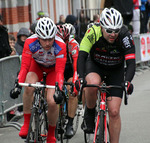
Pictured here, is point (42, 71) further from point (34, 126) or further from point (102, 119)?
point (102, 119)

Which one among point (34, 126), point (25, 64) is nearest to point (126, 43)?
point (25, 64)

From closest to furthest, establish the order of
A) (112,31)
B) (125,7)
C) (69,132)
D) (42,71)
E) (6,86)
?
(112,31)
(42,71)
(69,132)
(6,86)
(125,7)

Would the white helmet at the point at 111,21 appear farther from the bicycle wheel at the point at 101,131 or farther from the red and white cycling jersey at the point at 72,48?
the red and white cycling jersey at the point at 72,48

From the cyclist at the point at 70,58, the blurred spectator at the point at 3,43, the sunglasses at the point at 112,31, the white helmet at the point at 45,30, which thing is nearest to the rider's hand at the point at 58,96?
the white helmet at the point at 45,30

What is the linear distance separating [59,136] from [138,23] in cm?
1195

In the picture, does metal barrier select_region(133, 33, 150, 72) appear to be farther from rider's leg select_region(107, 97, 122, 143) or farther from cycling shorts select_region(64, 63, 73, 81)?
rider's leg select_region(107, 97, 122, 143)

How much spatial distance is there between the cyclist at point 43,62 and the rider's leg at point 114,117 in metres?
0.77

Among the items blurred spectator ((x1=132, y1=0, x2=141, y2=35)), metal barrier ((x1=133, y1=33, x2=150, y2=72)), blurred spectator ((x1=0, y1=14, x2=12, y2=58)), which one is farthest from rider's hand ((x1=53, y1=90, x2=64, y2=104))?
blurred spectator ((x1=132, y1=0, x2=141, y2=35))

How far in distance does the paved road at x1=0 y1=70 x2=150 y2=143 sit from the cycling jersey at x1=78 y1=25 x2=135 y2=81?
6.26ft

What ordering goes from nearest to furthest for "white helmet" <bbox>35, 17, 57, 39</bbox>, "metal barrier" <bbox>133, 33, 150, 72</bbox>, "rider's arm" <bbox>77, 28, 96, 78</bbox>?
1. "rider's arm" <bbox>77, 28, 96, 78</bbox>
2. "white helmet" <bbox>35, 17, 57, 39</bbox>
3. "metal barrier" <bbox>133, 33, 150, 72</bbox>

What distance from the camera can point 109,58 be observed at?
6.73 metres

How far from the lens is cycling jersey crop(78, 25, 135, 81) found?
259 inches

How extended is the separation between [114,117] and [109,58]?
786 mm

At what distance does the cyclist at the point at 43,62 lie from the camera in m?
6.89
